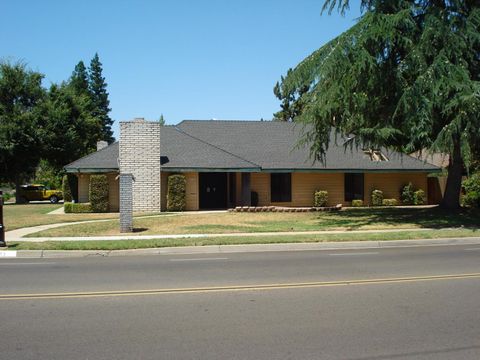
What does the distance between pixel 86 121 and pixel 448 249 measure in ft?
127

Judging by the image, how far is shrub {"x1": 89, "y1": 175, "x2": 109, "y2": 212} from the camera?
25859 millimetres

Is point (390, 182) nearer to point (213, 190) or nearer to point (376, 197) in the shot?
point (376, 197)

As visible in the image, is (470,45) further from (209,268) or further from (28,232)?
(28,232)

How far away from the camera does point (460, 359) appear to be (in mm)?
4797

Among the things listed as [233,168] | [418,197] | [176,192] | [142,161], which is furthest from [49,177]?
[418,197]

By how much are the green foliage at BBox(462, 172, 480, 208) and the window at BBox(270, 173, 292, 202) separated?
9939mm

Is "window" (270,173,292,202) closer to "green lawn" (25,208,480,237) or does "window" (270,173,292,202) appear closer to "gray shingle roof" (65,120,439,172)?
"gray shingle roof" (65,120,439,172)

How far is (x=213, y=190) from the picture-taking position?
94.9ft

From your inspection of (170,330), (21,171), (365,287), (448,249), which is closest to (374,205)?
(448,249)

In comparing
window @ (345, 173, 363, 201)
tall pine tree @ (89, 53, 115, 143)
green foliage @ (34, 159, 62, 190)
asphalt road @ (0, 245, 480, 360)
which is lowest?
asphalt road @ (0, 245, 480, 360)

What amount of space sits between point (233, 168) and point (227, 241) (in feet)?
39.5

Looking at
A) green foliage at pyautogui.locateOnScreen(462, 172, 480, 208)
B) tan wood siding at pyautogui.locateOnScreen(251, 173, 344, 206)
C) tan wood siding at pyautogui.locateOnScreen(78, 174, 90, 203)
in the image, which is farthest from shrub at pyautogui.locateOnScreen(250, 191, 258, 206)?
green foliage at pyautogui.locateOnScreen(462, 172, 480, 208)

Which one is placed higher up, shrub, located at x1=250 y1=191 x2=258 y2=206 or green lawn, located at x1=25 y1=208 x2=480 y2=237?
shrub, located at x1=250 y1=191 x2=258 y2=206

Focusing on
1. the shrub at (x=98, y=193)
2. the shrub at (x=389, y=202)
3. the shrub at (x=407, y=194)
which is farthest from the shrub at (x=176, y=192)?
the shrub at (x=407, y=194)
